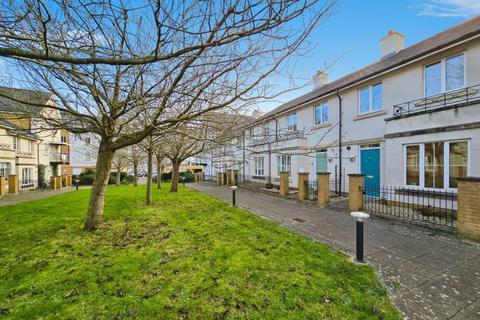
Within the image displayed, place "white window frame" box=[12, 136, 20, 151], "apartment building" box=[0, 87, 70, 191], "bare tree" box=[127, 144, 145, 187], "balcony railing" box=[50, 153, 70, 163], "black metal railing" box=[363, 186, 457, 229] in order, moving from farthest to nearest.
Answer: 1. "balcony railing" box=[50, 153, 70, 163]
2. "white window frame" box=[12, 136, 20, 151]
3. "apartment building" box=[0, 87, 70, 191]
4. "bare tree" box=[127, 144, 145, 187]
5. "black metal railing" box=[363, 186, 457, 229]

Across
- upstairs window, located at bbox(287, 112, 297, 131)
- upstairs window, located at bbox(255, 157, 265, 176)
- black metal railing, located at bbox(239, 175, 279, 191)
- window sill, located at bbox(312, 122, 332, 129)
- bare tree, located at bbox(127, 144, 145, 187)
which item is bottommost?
black metal railing, located at bbox(239, 175, 279, 191)

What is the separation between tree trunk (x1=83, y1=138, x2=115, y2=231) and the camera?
6887 mm

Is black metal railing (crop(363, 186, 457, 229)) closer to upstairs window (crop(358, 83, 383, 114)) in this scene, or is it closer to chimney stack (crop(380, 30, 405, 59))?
upstairs window (crop(358, 83, 383, 114))

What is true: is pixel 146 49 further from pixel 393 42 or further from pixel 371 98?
pixel 393 42

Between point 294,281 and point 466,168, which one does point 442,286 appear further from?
point 466,168

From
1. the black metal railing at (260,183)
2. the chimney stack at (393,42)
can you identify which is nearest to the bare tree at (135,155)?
the black metal railing at (260,183)

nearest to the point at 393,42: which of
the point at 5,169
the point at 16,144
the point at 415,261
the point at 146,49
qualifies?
the point at 415,261

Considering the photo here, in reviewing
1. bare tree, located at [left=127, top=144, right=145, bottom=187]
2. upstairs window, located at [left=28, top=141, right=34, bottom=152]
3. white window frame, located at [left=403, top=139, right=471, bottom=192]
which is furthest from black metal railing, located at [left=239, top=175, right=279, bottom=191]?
upstairs window, located at [left=28, top=141, right=34, bottom=152]

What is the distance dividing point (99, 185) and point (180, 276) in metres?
4.71

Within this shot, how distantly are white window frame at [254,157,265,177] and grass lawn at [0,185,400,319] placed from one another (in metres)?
15.5

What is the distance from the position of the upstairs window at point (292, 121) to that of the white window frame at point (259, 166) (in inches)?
175

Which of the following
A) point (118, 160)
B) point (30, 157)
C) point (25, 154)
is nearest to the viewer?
point (25, 154)

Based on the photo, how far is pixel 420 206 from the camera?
8.94 m

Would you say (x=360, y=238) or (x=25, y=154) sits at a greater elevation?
(x=25, y=154)
